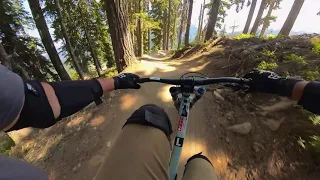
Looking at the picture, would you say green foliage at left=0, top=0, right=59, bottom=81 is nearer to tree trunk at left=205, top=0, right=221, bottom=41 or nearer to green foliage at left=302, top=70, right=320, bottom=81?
tree trunk at left=205, top=0, right=221, bottom=41

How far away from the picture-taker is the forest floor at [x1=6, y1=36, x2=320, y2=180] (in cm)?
307

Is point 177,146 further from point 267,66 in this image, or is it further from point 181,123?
point 267,66

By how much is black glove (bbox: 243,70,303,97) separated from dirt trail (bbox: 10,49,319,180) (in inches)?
61.0

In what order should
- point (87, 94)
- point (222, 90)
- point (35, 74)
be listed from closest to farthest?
point (87, 94), point (222, 90), point (35, 74)

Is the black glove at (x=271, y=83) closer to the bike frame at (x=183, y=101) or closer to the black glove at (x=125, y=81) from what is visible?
the bike frame at (x=183, y=101)

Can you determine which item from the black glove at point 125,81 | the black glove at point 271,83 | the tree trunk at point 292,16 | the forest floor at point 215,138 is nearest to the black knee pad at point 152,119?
the black glove at point 125,81

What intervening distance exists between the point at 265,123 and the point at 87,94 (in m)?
3.42

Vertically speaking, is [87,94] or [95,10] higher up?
[95,10]

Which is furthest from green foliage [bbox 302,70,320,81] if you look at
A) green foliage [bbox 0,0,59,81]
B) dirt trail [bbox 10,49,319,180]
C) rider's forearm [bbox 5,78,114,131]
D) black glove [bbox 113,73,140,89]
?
green foliage [bbox 0,0,59,81]

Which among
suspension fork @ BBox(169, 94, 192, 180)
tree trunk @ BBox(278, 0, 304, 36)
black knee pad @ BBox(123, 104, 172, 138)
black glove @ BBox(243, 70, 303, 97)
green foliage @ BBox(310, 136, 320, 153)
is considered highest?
tree trunk @ BBox(278, 0, 304, 36)

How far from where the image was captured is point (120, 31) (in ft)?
22.4

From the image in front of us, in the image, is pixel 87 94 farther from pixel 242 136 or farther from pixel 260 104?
pixel 260 104

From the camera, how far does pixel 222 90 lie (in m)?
4.79

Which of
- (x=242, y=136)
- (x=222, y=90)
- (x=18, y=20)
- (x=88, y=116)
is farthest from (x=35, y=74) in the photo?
(x=242, y=136)
